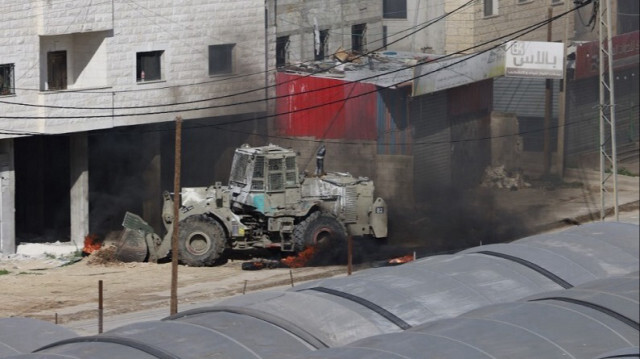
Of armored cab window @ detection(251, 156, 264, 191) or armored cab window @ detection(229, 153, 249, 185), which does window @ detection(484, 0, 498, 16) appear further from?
armored cab window @ detection(251, 156, 264, 191)

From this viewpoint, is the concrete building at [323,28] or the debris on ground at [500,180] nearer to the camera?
the concrete building at [323,28]

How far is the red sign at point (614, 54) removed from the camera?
37.3 meters

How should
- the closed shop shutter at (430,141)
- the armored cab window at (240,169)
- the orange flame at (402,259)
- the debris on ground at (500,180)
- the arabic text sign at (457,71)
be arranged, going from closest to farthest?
1. the orange flame at (402,259)
2. the armored cab window at (240,169)
3. the arabic text sign at (457,71)
4. the closed shop shutter at (430,141)
5. the debris on ground at (500,180)

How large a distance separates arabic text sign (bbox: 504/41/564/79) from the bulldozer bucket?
11653 mm

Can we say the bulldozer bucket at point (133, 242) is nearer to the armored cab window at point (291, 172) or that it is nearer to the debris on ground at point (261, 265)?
the debris on ground at point (261, 265)

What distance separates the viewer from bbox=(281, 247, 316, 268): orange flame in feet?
97.0

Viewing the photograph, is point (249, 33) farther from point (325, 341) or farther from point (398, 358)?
point (398, 358)

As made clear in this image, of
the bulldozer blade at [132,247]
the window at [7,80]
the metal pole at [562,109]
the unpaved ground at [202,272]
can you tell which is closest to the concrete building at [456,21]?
the metal pole at [562,109]

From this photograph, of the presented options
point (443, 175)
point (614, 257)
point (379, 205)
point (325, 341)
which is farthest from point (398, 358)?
point (443, 175)

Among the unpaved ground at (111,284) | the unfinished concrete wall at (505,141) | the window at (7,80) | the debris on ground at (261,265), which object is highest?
the window at (7,80)

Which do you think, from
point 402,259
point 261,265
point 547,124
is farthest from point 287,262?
point 547,124

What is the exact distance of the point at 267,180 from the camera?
2930 cm

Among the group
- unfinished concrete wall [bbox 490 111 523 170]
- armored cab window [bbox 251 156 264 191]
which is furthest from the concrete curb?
armored cab window [bbox 251 156 264 191]

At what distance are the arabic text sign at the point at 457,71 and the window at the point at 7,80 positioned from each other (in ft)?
32.5
